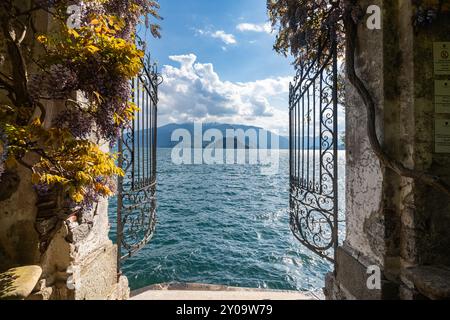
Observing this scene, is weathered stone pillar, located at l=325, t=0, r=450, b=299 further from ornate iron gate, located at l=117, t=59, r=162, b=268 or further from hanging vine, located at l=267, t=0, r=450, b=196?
ornate iron gate, located at l=117, t=59, r=162, b=268

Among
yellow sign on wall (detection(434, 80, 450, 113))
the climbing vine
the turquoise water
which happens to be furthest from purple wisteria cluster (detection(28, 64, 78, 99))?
the turquoise water

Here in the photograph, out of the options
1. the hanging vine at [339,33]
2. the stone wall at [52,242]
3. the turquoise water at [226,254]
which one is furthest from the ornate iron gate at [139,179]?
the turquoise water at [226,254]

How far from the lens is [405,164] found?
2039 mm

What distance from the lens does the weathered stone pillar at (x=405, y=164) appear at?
1.95 meters

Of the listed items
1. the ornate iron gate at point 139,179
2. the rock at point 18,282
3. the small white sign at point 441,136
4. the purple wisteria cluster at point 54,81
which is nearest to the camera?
the rock at point 18,282

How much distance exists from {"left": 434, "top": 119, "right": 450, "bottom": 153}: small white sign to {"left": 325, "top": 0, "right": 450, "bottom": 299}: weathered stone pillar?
0.04 meters

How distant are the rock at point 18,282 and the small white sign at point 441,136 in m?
3.62

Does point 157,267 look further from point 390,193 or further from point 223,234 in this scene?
point 390,193

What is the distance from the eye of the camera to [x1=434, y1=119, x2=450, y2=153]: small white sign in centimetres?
197

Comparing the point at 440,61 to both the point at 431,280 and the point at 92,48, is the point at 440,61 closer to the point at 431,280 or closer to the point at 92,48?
the point at 431,280

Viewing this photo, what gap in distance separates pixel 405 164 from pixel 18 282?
3.48 m

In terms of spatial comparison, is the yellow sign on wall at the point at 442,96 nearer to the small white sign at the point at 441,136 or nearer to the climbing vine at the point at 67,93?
the small white sign at the point at 441,136

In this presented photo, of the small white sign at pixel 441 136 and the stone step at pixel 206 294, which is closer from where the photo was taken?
the small white sign at pixel 441 136
